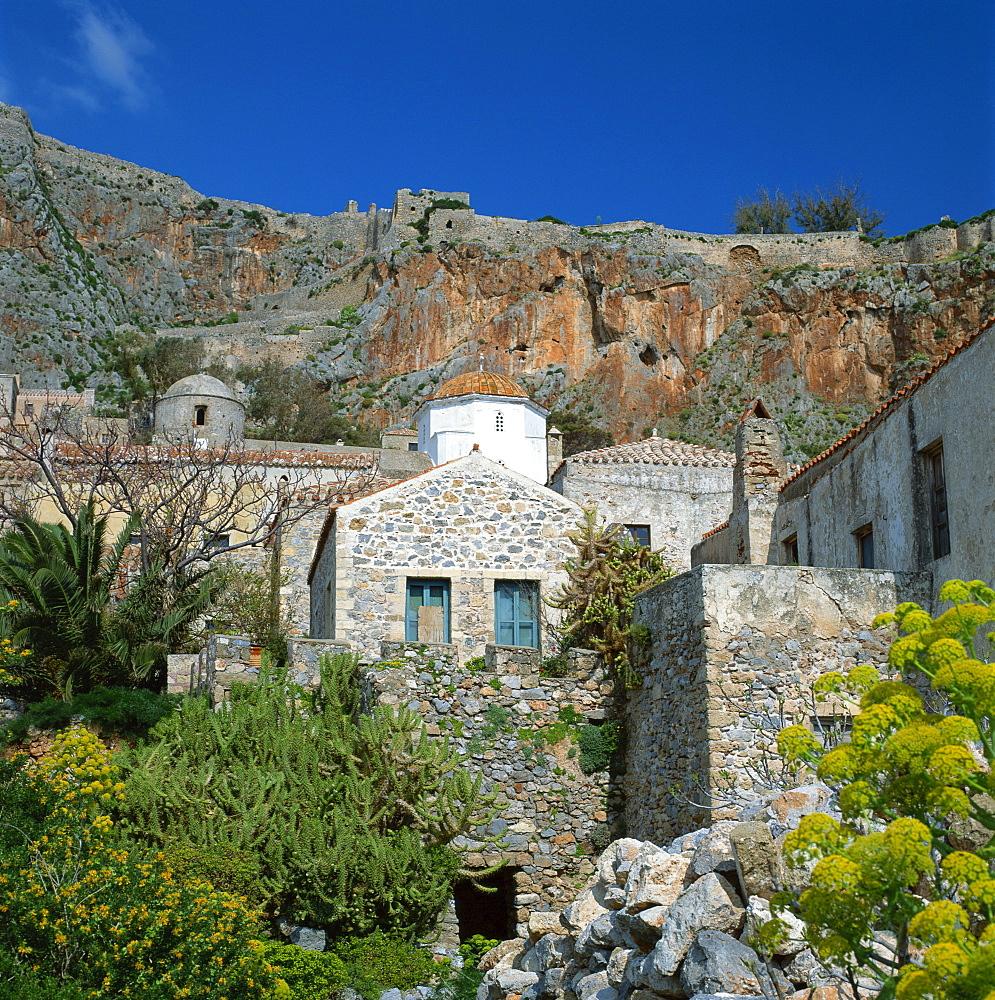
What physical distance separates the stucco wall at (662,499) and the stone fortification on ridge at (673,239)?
3939 cm

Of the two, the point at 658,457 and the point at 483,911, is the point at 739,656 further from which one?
the point at 658,457

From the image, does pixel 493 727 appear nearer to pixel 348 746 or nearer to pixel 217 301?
pixel 348 746

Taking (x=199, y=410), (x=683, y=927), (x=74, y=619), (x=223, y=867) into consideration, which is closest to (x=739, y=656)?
(x=683, y=927)

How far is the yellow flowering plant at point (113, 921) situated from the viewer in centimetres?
992

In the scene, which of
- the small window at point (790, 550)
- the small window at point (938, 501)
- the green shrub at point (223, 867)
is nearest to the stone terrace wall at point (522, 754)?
the green shrub at point (223, 867)

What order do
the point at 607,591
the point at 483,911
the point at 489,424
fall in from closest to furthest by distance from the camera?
the point at 483,911, the point at 607,591, the point at 489,424

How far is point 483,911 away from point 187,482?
45.6 ft

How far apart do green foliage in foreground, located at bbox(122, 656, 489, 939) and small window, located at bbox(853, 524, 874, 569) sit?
6.84 meters

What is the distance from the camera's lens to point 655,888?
9180 mm

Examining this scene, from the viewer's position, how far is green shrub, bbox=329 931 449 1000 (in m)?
12.4

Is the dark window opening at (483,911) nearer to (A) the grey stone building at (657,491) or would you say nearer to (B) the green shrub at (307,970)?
(B) the green shrub at (307,970)

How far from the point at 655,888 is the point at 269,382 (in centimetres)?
5443

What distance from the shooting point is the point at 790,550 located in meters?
20.2

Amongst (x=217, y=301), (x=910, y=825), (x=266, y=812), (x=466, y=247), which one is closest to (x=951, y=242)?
(x=466, y=247)
